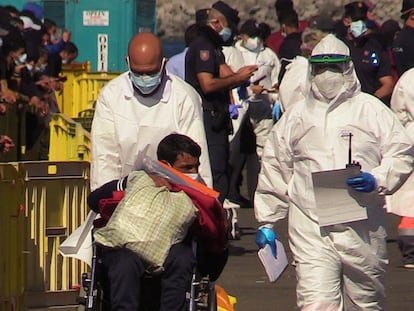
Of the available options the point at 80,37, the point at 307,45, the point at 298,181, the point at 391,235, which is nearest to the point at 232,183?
the point at 391,235

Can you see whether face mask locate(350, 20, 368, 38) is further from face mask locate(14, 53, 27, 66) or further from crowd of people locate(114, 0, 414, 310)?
crowd of people locate(114, 0, 414, 310)

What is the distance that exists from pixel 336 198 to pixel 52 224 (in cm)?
314

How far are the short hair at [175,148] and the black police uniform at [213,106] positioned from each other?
444 cm

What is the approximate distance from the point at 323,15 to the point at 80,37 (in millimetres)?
9844

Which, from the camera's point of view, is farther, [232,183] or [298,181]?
[232,183]

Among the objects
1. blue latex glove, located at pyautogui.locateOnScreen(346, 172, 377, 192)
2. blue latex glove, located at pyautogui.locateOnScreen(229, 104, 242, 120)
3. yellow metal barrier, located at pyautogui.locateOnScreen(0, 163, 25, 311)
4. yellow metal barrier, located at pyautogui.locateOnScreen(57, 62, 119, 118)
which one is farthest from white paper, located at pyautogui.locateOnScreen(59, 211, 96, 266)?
yellow metal barrier, located at pyautogui.locateOnScreen(57, 62, 119, 118)

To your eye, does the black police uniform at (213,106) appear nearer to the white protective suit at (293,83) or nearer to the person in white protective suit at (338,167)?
the white protective suit at (293,83)

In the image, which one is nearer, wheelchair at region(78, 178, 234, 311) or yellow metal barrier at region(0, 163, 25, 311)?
wheelchair at region(78, 178, 234, 311)

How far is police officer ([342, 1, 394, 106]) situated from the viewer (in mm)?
14125

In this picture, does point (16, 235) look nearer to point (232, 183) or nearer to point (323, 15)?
point (323, 15)

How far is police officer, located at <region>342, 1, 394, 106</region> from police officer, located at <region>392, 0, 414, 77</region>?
0.57 feet

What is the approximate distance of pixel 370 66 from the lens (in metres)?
14.3

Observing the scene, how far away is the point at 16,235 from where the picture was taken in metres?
9.88

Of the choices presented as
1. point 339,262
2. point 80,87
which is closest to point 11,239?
point 339,262
